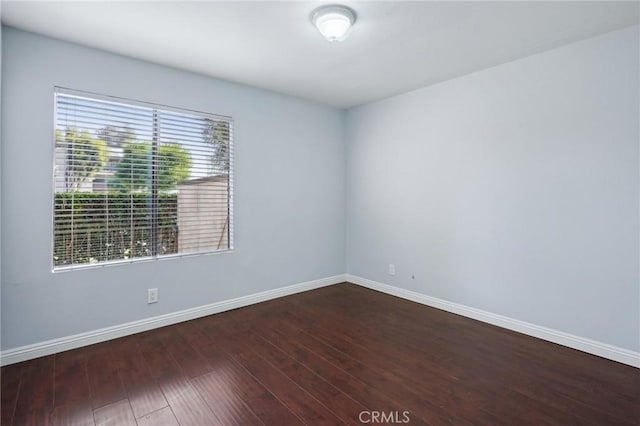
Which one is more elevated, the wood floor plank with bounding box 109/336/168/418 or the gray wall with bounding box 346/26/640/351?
the gray wall with bounding box 346/26/640/351

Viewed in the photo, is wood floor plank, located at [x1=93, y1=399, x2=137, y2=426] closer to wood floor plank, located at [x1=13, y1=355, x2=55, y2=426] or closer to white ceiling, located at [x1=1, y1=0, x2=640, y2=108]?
wood floor plank, located at [x1=13, y1=355, x2=55, y2=426]

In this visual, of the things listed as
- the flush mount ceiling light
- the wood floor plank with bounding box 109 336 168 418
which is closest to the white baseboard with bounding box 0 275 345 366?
the wood floor plank with bounding box 109 336 168 418

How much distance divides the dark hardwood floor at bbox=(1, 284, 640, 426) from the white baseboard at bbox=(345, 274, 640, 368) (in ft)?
0.25

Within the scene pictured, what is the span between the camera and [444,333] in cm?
285

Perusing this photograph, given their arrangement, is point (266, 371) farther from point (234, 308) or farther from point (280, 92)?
point (280, 92)


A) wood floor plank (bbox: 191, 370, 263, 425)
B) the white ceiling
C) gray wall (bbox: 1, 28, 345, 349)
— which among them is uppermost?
the white ceiling

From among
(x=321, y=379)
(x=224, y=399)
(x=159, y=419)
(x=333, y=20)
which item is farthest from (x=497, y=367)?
(x=333, y=20)

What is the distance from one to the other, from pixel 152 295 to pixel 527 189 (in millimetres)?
3490

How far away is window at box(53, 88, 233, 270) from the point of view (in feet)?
8.28

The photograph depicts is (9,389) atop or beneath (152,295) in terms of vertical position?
beneath

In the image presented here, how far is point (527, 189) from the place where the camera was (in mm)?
2803

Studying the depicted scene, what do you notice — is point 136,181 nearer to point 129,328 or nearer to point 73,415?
point 129,328

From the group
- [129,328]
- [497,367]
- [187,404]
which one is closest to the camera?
[187,404]

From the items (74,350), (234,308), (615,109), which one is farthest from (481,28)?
(74,350)
